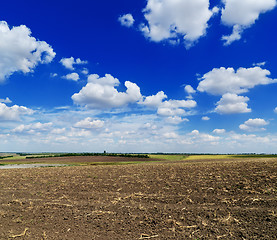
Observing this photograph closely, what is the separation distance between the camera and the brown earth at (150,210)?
897 centimetres

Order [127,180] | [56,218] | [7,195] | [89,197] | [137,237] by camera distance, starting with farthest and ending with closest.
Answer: [127,180] → [7,195] → [89,197] → [56,218] → [137,237]

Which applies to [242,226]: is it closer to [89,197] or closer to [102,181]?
[89,197]

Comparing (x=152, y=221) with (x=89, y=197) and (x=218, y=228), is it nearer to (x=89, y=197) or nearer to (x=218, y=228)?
(x=218, y=228)

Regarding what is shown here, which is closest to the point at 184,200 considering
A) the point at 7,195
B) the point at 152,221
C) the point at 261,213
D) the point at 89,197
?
the point at 152,221

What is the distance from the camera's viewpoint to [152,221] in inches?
392

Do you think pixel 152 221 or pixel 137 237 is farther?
pixel 152 221

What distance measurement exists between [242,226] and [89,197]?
9681mm

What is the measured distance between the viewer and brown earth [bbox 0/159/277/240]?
8.97 metres

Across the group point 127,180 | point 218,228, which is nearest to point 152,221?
point 218,228

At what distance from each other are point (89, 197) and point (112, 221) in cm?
460

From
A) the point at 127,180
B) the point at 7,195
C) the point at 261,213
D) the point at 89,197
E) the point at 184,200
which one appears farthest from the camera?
the point at 127,180

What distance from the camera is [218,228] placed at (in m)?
9.00

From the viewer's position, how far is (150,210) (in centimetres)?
1116

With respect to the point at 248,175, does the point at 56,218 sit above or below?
below
